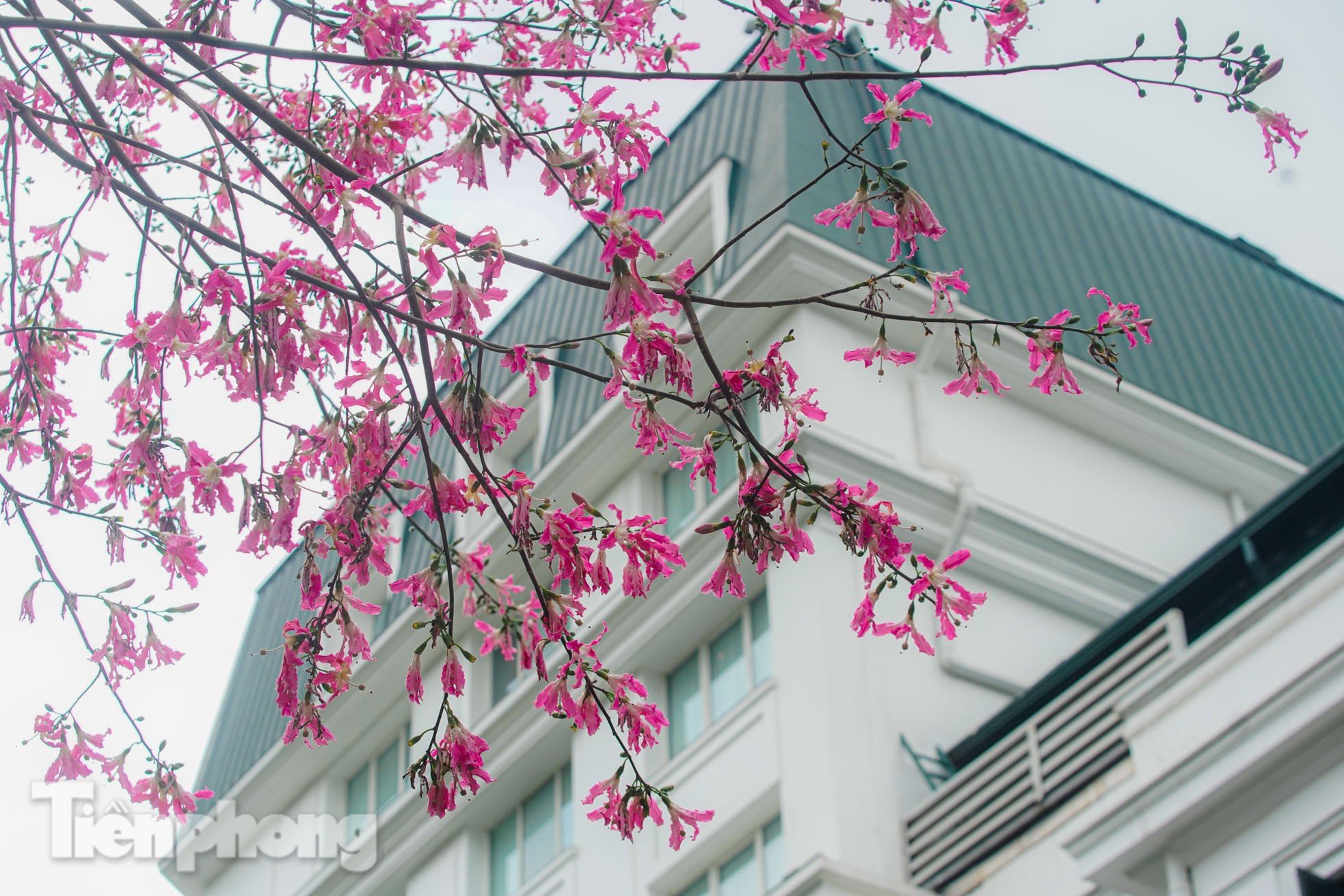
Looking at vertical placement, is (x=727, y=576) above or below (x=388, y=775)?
below

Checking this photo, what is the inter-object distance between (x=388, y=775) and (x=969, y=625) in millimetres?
8525

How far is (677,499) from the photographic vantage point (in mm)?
15930

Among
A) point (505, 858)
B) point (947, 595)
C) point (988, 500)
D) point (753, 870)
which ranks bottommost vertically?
point (947, 595)

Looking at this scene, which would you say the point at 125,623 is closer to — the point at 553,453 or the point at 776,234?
the point at 776,234

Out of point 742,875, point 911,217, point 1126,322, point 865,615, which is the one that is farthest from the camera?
point 742,875

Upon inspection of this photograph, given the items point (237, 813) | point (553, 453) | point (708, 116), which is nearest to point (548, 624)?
point (553, 453)

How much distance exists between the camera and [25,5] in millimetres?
5234

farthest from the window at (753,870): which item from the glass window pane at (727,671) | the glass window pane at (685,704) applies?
the glass window pane at (685,704)

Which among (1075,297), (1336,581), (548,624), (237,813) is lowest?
(548,624)

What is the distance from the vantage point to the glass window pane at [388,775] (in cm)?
1917

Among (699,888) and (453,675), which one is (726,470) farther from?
(453,675)

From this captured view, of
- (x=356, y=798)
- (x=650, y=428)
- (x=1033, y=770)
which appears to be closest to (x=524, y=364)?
(x=650, y=428)

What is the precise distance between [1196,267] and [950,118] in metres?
4.00

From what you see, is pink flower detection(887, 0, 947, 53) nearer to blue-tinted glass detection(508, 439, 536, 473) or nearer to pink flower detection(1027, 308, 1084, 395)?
pink flower detection(1027, 308, 1084, 395)
